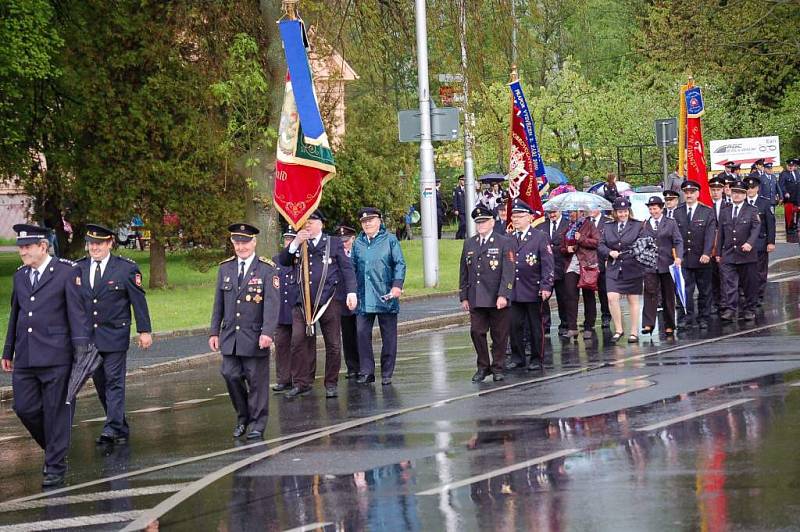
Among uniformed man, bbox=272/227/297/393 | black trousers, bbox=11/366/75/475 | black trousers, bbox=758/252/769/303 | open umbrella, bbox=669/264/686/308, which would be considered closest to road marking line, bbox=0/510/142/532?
black trousers, bbox=11/366/75/475

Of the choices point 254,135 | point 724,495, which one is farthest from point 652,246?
point 254,135

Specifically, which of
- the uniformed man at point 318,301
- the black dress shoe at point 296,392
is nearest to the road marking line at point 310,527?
the uniformed man at point 318,301

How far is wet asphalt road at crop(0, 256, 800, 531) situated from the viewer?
882 centimetres

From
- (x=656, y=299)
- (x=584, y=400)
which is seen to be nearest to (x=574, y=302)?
(x=656, y=299)

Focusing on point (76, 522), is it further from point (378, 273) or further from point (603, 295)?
point (603, 295)

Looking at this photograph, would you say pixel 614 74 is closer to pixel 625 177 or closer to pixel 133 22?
pixel 625 177

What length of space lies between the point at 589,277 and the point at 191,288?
1681 centimetres

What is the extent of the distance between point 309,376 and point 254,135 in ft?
52.9

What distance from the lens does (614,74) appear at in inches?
2945

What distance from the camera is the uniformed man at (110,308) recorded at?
44.3 feet

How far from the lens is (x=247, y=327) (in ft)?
42.5

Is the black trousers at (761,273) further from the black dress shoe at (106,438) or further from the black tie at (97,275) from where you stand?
the black dress shoe at (106,438)

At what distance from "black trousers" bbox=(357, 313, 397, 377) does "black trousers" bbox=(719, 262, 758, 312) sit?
6.49 m

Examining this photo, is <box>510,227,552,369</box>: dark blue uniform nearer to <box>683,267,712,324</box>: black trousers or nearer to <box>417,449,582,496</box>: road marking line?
<box>683,267,712,324</box>: black trousers
